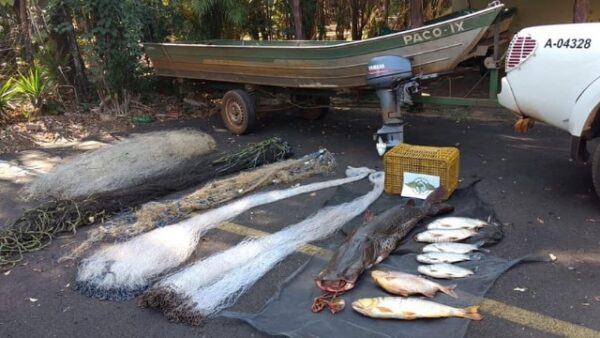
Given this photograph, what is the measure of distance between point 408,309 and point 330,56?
4.05m

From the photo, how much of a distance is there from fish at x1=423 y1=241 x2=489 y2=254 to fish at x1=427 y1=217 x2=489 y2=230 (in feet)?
0.76

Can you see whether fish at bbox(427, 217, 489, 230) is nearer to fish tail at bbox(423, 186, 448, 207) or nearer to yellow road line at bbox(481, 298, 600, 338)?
fish tail at bbox(423, 186, 448, 207)

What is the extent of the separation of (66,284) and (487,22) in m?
4.69

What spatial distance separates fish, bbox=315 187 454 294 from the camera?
139 inches

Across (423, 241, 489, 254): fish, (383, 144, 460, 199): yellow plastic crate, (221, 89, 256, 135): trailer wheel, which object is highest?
(221, 89, 256, 135): trailer wheel

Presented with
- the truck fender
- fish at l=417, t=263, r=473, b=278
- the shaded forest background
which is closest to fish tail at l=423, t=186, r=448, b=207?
fish at l=417, t=263, r=473, b=278

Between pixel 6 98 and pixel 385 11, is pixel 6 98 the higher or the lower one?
the lower one

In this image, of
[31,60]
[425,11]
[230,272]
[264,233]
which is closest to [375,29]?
[425,11]

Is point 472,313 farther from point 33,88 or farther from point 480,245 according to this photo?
point 33,88

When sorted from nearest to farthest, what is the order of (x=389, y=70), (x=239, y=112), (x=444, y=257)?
(x=444, y=257), (x=389, y=70), (x=239, y=112)

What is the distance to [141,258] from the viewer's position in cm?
414

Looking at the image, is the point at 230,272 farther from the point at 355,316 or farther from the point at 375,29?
the point at 375,29

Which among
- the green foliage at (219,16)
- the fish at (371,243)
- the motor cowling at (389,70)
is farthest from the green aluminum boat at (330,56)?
the fish at (371,243)

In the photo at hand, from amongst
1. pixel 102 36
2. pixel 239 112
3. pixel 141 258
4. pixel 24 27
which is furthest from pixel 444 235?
pixel 24 27
